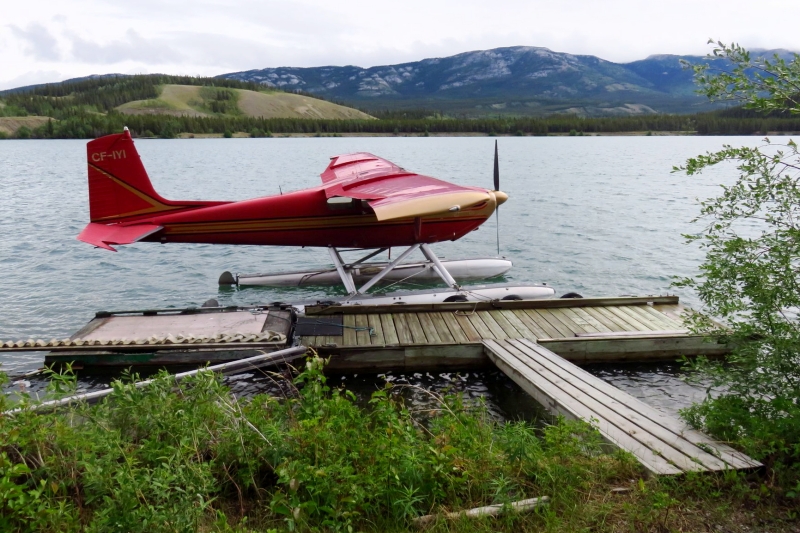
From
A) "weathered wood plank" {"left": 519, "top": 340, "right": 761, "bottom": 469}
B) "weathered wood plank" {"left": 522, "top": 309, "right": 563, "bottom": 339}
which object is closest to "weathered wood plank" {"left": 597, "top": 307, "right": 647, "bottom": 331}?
"weathered wood plank" {"left": 522, "top": 309, "right": 563, "bottom": 339}

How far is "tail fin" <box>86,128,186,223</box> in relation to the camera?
34.1 feet

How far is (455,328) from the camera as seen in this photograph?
8.91 m

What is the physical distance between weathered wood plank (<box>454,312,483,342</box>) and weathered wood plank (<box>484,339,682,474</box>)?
0.24 meters

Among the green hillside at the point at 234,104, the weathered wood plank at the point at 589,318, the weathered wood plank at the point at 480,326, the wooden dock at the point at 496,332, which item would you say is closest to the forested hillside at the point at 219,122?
the green hillside at the point at 234,104

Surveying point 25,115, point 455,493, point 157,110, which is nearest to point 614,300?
point 455,493

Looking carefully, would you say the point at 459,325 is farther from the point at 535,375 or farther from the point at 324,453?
the point at 324,453

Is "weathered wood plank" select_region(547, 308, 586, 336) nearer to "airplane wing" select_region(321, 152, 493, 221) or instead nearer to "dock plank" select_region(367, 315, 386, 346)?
"airplane wing" select_region(321, 152, 493, 221)

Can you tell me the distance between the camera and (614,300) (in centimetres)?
1002

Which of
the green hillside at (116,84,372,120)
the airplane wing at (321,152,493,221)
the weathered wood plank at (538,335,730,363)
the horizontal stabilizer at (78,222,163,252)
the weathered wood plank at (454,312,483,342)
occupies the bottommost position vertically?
the weathered wood plank at (538,335,730,363)

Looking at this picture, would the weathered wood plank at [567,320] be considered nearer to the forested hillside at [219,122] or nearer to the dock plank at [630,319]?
the dock plank at [630,319]

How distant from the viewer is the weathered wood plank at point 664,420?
4.43 metres

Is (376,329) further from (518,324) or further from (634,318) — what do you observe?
(634,318)

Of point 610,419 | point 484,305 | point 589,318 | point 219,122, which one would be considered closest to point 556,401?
point 610,419

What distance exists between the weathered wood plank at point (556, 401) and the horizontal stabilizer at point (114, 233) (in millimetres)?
6316
